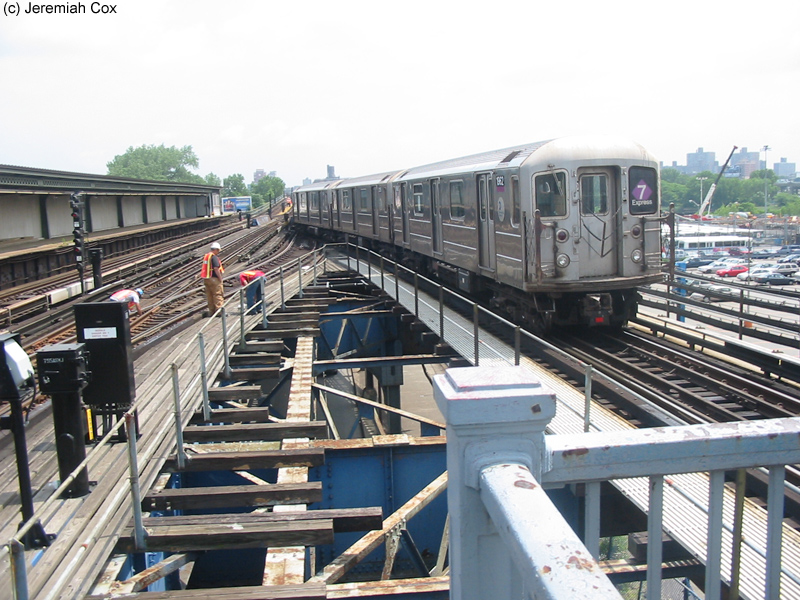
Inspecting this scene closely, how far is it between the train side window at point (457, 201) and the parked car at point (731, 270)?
32.1m

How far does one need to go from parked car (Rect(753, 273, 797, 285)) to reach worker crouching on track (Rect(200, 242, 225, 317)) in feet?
100

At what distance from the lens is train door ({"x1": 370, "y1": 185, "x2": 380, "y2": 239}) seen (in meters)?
23.0

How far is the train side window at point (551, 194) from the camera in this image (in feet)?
36.2

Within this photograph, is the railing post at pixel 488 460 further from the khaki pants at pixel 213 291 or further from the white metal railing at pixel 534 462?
the khaki pants at pixel 213 291

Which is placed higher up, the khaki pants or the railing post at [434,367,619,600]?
the railing post at [434,367,619,600]

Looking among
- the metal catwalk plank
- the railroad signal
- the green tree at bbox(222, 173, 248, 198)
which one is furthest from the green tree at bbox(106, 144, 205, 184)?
the metal catwalk plank

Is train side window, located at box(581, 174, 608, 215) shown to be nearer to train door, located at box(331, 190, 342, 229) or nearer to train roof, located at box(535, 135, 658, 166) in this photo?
train roof, located at box(535, 135, 658, 166)

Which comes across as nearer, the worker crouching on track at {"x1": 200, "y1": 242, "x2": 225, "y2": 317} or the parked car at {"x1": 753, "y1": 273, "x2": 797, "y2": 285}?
the worker crouching on track at {"x1": 200, "y1": 242, "x2": 225, "y2": 317}

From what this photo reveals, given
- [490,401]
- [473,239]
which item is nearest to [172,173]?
[473,239]

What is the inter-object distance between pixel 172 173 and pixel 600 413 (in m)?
133

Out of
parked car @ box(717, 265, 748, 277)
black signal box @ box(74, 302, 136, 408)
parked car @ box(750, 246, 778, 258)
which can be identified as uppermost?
black signal box @ box(74, 302, 136, 408)

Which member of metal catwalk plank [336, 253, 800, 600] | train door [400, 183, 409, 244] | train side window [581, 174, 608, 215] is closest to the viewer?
metal catwalk plank [336, 253, 800, 600]

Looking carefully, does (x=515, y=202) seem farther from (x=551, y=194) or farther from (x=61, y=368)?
(x=61, y=368)

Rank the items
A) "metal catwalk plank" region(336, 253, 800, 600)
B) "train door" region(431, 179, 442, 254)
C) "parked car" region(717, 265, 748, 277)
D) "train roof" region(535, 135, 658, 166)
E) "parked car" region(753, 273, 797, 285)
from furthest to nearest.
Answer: "parked car" region(717, 265, 748, 277), "parked car" region(753, 273, 797, 285), "train door" region(431, 179, 442, 254), "train roof" region(535, 135, 658, 166), "metal catwalk plank" region(336, 253, 800, 600)
